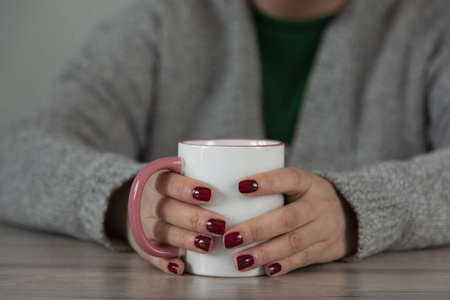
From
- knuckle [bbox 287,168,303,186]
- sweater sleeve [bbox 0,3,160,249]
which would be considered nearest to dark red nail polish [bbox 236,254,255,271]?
knuckle [bbox 287,168,303,186]

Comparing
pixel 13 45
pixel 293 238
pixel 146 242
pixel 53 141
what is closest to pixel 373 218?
pixel 293 238

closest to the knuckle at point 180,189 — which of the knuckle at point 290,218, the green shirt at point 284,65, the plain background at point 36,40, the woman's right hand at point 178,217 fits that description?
the woman's right hand at point 178,217

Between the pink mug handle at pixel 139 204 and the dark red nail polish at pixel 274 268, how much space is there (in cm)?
12

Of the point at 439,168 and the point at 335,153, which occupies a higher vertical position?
the point at 439,168

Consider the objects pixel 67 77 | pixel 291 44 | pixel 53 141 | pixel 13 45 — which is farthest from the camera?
pixel 13 45

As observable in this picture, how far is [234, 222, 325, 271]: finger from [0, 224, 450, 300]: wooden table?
2cm

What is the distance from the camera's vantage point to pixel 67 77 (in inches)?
45.0

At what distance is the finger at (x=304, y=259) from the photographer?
1.99ft

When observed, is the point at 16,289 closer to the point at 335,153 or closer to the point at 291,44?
the point at 335,153

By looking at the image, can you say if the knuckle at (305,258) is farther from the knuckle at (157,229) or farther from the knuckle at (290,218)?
the knuckle at (157,229)

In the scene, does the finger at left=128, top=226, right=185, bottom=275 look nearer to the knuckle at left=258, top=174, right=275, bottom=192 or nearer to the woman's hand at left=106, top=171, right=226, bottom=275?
the woman's hand at left=106, top=171, right=226, bottom=275

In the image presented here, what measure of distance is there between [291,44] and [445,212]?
24.5 inches

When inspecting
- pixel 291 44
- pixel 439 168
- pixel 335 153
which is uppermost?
pixel 291 44

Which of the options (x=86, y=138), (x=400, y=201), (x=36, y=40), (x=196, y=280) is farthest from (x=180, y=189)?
(x=36, y=40)
